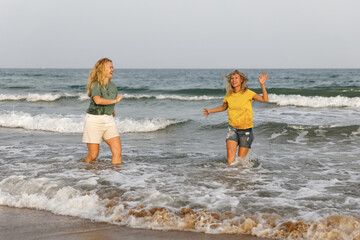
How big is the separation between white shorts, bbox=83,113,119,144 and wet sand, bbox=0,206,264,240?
2.07 metres

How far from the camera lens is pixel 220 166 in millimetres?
7395

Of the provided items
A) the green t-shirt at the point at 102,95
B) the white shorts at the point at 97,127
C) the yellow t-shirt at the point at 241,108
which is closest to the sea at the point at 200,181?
the white shorts at the point at 97,127

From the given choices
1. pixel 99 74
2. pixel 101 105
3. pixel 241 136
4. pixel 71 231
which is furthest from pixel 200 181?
pixel 71 231

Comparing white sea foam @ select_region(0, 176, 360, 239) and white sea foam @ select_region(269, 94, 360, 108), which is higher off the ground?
white sea foam @ select_region(269, 94, 360, 108)

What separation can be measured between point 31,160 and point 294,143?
20.1ft

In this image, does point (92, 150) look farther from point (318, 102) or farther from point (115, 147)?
point (318, 102)

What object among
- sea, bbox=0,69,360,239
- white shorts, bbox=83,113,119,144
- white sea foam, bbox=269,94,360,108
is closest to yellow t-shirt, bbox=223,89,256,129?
sea, bbox=0,69,360,239

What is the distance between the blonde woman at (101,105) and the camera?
21.4ft

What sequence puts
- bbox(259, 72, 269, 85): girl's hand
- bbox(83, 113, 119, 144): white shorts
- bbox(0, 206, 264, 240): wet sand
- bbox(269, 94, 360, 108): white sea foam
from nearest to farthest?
bbox(0, 206, 264, 240): wet sand → bbox(259, 72, 269, 85): girl's hand → bbox(83, 113, 119, 144): white shorts → bbox(269, 94, 360, 108): white sea foam

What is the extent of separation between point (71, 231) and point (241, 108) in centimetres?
358

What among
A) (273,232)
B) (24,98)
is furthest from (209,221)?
(24,98)

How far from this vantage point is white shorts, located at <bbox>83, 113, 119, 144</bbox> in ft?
22.1

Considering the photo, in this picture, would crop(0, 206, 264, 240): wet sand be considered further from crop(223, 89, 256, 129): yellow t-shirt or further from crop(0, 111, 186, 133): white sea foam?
crop(0, 111, 186, 133): white sea foam

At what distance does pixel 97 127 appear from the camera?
22.2 ft
